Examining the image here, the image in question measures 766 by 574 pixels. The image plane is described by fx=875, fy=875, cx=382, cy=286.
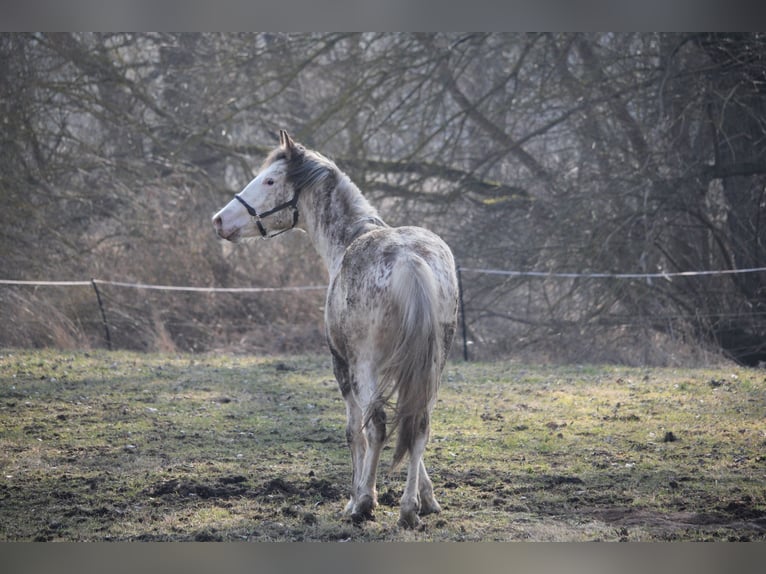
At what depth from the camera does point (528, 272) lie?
1257 centimetres

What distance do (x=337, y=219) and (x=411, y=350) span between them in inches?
54.2

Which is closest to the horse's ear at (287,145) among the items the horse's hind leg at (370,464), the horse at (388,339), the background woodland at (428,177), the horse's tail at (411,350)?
the horse at (388,339)

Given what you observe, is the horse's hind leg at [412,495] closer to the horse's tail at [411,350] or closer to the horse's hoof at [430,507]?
the horse's tail at [411,350]

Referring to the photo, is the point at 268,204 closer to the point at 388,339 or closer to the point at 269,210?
the point at 269,210

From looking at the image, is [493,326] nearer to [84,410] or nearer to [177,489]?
[84,410]

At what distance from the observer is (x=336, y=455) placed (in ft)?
21.4

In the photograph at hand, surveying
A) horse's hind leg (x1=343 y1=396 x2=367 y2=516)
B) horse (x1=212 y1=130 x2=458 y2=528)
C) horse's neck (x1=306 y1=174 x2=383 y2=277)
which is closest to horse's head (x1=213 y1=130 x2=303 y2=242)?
horse's neck (x1=306 y1=174 x2=383 y2=277)

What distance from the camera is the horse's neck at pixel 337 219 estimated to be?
215 inches

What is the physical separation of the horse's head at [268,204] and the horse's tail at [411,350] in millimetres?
1399

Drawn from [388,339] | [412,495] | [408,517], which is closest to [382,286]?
[388,339]

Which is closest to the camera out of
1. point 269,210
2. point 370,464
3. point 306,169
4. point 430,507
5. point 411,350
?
point 411,350

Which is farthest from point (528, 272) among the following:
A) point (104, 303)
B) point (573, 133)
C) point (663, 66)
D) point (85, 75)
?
point (85, 75)

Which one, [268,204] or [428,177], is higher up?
[428,177]

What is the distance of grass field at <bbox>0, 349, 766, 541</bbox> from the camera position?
4.83m
